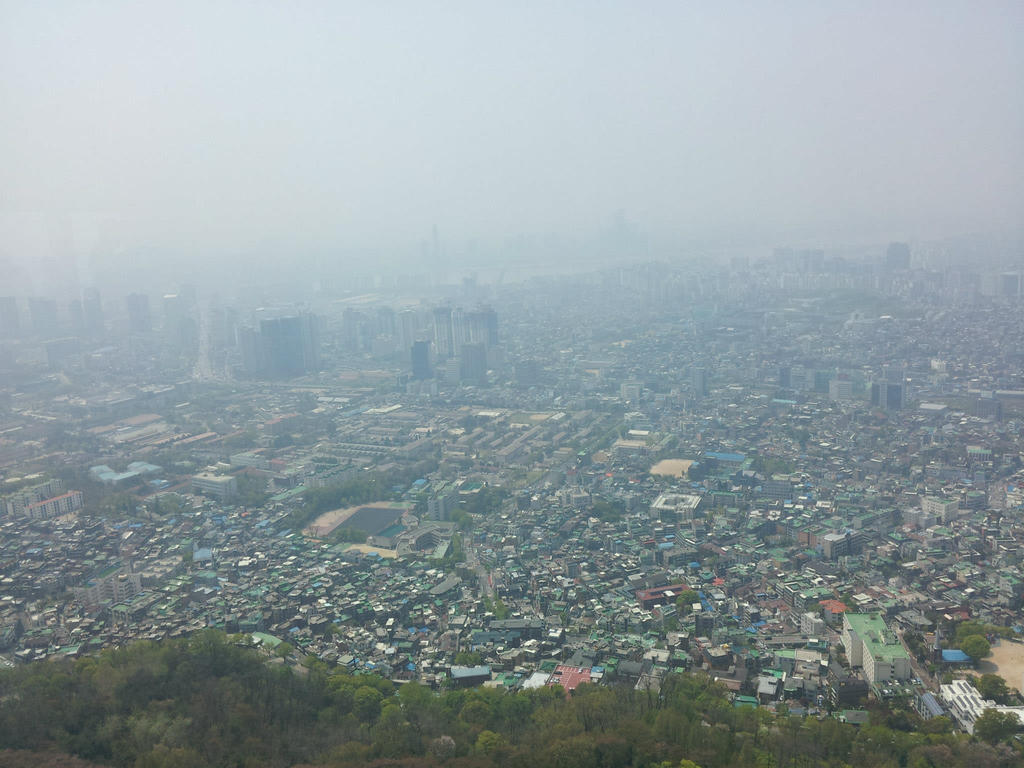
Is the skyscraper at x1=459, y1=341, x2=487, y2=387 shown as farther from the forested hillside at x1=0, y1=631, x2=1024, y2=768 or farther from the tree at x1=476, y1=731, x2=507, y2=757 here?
the tree at x1=476, y1=731, x2=507, y2=757

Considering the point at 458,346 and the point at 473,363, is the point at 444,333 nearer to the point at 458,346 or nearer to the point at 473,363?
the point at 458,346

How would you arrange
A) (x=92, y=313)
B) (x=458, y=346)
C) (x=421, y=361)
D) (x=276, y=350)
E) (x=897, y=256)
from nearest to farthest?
(x=92, y=313), (x=421, y=361), (x=276, y=350), (x=458, y=346), (x=897, y=256)

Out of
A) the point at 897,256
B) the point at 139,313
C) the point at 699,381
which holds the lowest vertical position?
the point at 699,381

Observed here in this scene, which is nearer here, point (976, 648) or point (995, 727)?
point (995, 727)

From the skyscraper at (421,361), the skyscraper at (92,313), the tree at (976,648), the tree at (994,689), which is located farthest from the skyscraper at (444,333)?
the tree at (994,689)

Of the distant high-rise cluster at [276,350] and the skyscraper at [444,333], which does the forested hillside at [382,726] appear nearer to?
the distant high-rise cluster at [276,350]

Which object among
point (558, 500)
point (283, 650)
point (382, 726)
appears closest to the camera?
point (382, 726)

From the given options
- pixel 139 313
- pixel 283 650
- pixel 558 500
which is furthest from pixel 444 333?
pixel 283 650

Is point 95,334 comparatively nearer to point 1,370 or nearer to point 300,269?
point 1,370
